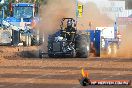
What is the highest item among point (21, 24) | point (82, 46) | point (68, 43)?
point (21, 24)

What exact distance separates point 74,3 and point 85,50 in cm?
1518

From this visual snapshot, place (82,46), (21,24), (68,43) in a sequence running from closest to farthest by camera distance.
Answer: (68,43), (82,46), (21,24)

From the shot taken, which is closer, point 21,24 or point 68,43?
point 68,43

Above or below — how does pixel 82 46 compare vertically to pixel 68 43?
below

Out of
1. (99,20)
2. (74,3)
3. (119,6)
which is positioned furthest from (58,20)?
(119,6)

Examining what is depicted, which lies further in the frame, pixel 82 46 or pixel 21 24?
pixel 21 24

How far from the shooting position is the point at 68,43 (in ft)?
96.4

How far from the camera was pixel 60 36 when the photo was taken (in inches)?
1169

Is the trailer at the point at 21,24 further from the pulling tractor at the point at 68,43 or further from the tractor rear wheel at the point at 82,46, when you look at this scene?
the tractor rear wheel at the point at 82,46

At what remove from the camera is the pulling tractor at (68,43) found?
95.7 ft

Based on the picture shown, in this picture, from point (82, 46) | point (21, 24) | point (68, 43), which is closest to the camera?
point (68, 43)

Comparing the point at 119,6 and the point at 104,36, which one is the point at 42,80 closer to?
the point at 104,36

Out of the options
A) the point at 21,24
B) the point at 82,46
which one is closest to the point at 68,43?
the point at 82,46

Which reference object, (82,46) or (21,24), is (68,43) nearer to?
(82,46)
